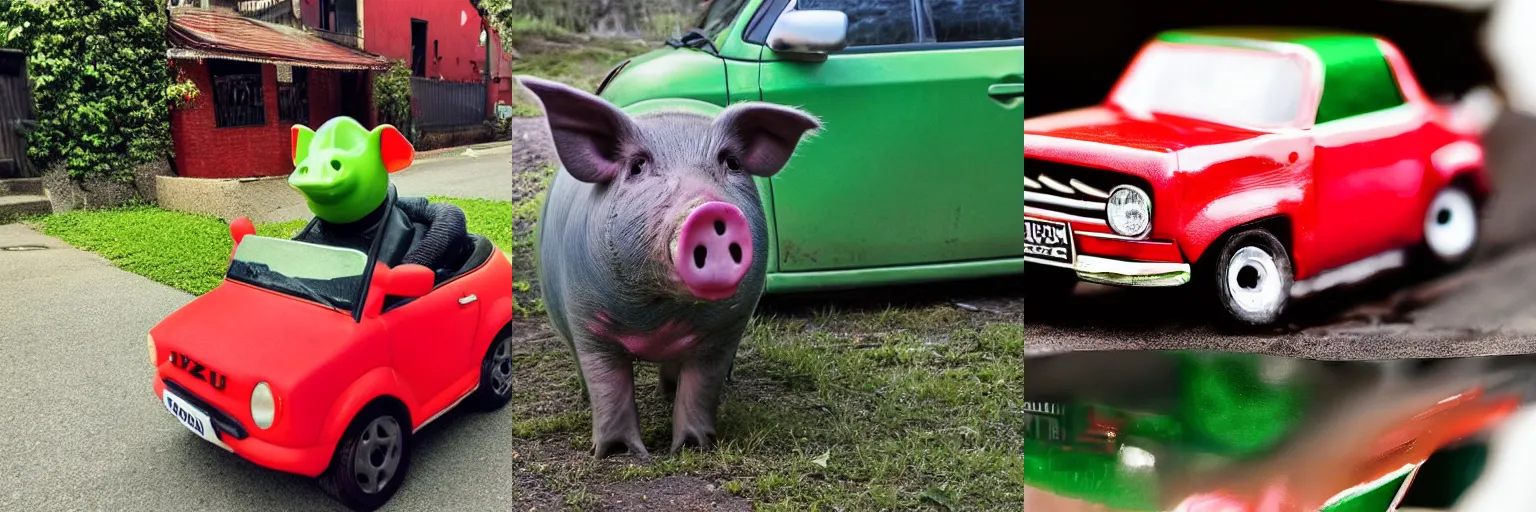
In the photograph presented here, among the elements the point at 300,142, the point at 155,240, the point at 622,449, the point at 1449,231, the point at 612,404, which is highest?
the point at 300,142

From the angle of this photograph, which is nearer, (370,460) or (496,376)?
(370,460)

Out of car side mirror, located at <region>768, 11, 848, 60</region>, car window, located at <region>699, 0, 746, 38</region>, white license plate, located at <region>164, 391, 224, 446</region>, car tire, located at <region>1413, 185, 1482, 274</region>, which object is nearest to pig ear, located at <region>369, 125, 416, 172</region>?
white license plate, located at <region>164, 391, 224, 446</region>

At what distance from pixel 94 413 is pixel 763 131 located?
1.63 m

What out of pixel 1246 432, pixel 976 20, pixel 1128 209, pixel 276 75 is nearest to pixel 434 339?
pixel 276 75

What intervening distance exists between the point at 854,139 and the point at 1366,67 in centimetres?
159

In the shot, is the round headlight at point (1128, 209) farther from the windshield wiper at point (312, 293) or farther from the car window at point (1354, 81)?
the windshield wiper at point (312, 293)

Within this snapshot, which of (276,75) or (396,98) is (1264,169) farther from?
(276,75)

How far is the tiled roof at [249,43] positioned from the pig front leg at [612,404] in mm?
904

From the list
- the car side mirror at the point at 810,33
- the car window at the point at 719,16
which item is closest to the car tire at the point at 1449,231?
the car side mirror at the point at 810,33

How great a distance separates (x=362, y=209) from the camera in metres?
2.26

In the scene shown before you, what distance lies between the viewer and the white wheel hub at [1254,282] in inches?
113

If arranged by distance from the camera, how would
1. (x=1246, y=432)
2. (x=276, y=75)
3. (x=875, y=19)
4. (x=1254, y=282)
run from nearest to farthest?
(x=276, y=75) → (x=875, y=19) → (x=1254, y=282) → (x=1246, y=432)

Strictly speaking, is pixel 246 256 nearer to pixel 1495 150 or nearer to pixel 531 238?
pixel 531 238

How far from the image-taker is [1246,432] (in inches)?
122
